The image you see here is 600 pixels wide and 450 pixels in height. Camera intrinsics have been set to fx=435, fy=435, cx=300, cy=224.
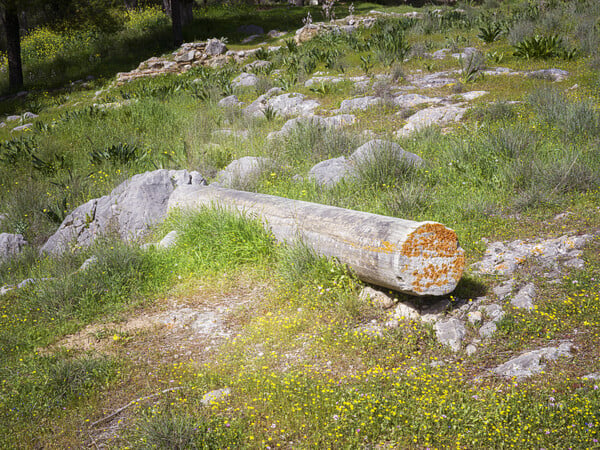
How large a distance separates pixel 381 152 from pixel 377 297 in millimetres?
2420

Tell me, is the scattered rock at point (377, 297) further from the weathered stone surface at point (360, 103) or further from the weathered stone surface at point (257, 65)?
the weathered stone surface at point (257, 65)

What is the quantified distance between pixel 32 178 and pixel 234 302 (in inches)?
229

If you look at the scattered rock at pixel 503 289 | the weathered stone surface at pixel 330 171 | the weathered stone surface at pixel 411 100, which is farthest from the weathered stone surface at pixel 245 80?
the scattered rock at pixel 503 289

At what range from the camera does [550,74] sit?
8359 mm

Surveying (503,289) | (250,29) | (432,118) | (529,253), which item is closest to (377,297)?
(503,289)

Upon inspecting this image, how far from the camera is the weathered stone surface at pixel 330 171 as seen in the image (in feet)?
19.4

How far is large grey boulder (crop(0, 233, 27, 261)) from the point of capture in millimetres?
6059

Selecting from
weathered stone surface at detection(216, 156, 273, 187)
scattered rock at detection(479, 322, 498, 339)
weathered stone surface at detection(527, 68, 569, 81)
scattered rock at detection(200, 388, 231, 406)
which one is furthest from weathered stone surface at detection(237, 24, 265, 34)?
scattered rock at detection(200, 388, 231, 406)

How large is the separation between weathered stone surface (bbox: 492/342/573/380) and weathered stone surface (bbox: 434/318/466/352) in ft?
1.14

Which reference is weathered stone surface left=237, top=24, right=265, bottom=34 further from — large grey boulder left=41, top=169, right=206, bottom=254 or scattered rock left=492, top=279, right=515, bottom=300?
scattered rock left=492, top=279, right=515, bottom=300

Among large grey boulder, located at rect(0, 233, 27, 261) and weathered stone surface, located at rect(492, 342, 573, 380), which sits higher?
weathered stone surface, located at rect(492, 342, 573, 380)

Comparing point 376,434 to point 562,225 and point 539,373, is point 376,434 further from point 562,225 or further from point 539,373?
point 562,225

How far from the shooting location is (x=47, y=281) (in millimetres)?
4648

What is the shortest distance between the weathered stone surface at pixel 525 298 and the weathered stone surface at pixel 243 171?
3.98 meters
